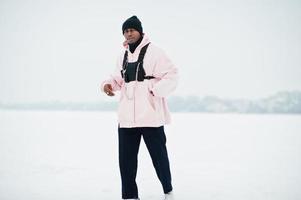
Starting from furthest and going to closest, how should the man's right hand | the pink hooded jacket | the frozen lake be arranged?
the frozen lake
the man's right hand
the pink hooded jacket

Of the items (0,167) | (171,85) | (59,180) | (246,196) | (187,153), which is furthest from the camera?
(187,153)

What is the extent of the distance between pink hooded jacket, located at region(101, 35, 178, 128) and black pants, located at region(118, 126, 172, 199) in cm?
8

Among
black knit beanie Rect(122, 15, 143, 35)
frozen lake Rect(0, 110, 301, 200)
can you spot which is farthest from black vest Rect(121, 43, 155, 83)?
frozen lake Rect(0, 110, 301, 200)

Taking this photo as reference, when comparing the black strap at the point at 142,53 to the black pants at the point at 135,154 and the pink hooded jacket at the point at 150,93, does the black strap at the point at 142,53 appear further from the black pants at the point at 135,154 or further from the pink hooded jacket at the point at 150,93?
the black pants at the point at 135,154

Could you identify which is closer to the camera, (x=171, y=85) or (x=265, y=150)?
(x=171, y=85)

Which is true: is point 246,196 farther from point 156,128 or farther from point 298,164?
point 298,164

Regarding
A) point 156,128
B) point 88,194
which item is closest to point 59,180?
point 88,194

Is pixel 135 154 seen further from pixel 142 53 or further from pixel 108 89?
pixel 142 53

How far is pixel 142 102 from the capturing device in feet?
7.38

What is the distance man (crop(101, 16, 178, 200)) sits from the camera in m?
2.23

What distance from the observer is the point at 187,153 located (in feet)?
14.6

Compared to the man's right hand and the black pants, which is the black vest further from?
the black pants

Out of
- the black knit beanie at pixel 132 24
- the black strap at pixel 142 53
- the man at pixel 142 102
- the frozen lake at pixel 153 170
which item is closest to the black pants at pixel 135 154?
the man at pixel 142 102

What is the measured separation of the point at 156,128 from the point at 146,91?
25 centimetres
